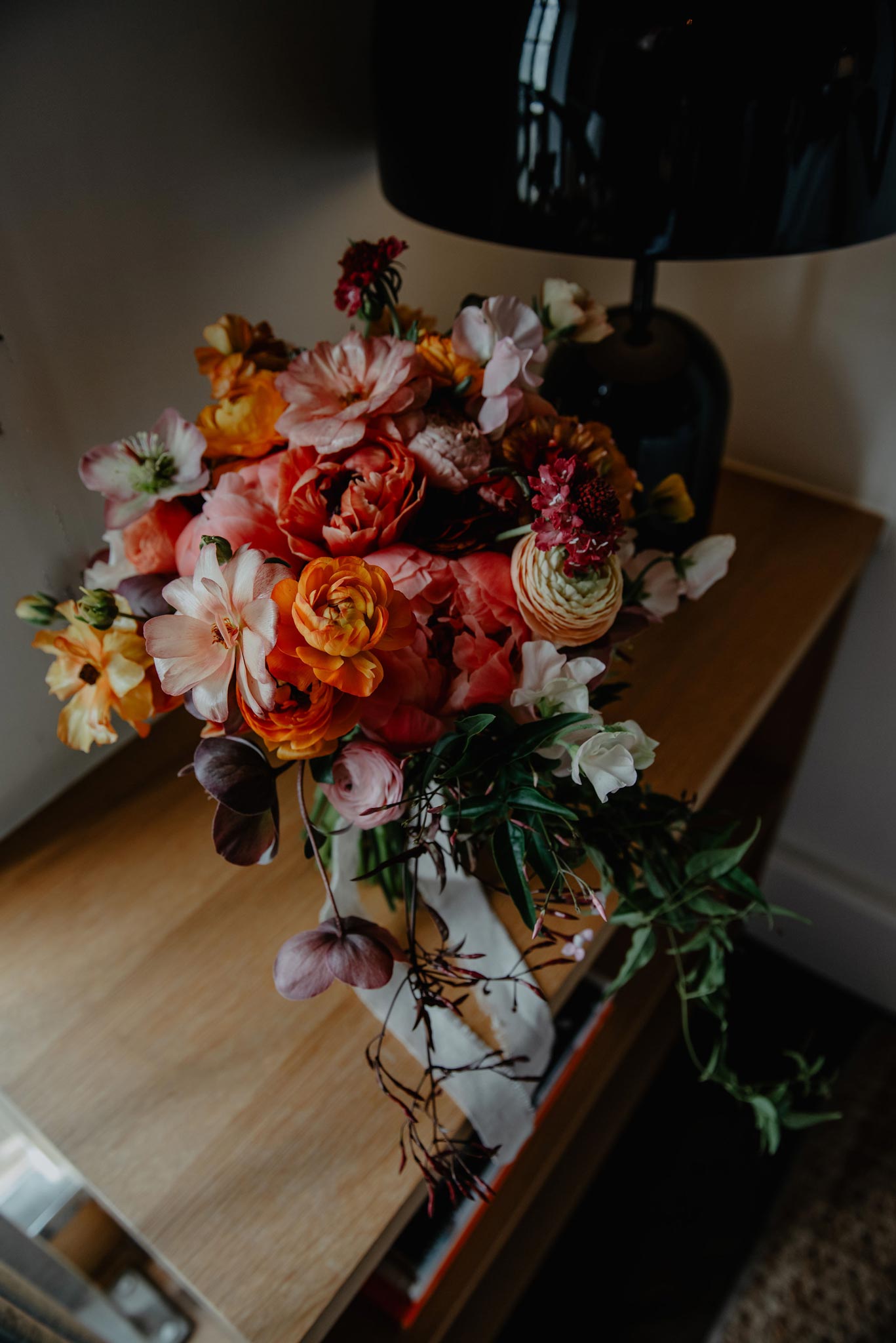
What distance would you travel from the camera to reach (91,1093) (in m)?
0.62

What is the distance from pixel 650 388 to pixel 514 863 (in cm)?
54

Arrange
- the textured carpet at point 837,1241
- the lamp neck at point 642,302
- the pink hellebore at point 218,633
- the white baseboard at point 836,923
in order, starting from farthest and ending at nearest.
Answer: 1. the white baseboard at point 836,923
2. the textured carpet at point 837,1241
3. the lamp neck at point 642,302
4. the pink hellebore at point 218,633

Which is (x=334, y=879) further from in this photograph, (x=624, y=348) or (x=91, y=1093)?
(x=624, y=348)

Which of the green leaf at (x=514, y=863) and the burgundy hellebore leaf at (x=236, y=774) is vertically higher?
the burgundy hellebore leaf at (x=236, y=774)

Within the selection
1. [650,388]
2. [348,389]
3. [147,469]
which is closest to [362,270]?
[348,389]

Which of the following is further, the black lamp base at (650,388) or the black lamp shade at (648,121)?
the black lamp base at (650,388)

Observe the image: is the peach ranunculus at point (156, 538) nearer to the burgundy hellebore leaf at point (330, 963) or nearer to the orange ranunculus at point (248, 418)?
the orange ranunculus at point (248, 418)

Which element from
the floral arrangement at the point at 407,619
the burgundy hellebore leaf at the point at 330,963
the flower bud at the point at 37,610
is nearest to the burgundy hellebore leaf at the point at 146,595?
the floral arrangement at the point at 407,619

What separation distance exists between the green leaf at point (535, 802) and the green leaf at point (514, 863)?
0.05 feet

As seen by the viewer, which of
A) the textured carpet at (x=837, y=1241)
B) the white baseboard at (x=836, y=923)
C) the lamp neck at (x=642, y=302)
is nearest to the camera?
the lamp neck at (x=642, y=302)

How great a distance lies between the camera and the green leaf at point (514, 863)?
1.60 feet

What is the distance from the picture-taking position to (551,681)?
0.50m

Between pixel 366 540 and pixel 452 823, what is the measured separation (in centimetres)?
16

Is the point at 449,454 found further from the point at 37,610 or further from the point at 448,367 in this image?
the point at 37,610
